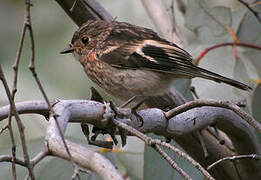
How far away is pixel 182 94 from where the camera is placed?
354 centimetres

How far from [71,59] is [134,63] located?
6.53 ft

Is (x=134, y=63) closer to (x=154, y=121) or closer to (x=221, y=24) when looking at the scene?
(x=154, y=121)

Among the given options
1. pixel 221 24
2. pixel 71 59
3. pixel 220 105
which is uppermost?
pixel 220 105

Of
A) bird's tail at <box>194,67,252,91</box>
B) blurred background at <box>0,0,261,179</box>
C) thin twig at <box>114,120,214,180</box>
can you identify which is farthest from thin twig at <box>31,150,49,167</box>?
blurred background at <box>0,0,261,179</box>

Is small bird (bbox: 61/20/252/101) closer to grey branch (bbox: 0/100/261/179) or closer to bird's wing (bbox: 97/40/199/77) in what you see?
bird's wing (bbox: 97/40/199/77)

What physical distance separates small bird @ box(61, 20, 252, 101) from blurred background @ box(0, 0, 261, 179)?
57cm

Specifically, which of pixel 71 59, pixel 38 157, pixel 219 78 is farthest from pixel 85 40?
pixel 38 157

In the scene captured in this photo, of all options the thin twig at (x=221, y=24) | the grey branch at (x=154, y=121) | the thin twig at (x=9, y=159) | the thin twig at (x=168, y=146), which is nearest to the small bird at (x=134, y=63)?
the grey branch at (x=154, y=121)

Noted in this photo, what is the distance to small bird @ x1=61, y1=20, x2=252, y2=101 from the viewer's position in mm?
3002

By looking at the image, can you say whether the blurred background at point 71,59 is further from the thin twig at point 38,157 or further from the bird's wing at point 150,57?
the thin twig at point 38,157

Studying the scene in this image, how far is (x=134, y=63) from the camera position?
10.1ft

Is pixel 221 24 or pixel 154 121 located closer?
pixel 154 121

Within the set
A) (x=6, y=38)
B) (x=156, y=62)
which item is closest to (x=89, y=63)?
(x=156, y=62)

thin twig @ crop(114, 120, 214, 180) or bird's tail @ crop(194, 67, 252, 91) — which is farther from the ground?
thin twig @ crop(114, 120, 214, 180)
